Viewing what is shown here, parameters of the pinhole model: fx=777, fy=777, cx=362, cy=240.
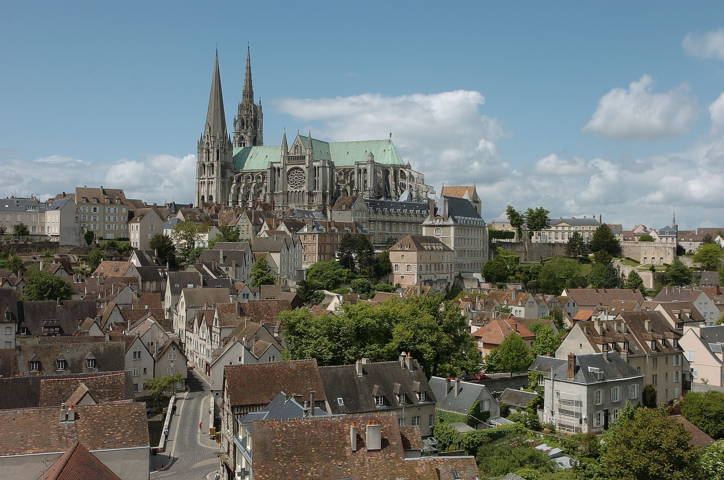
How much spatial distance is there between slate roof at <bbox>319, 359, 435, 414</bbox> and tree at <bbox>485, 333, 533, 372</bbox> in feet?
52.2

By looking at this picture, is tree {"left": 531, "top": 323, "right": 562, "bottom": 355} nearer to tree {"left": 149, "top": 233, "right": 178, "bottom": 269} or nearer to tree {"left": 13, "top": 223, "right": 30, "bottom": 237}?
tree {"left": 149, "top": 233, "right": 178, "bottom": 269}

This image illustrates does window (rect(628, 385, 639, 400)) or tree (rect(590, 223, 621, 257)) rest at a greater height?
tree (rect(590, 223, 621, 257))

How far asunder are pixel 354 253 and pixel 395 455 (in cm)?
7142

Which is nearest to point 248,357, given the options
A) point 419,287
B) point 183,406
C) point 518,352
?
point 183,406

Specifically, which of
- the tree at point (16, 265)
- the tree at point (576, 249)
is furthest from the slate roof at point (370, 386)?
the tree at point (576, 249)

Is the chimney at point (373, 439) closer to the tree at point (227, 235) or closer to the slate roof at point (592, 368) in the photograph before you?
the slate roof at point (592, 368)

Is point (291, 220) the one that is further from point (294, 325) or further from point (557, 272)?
point (294, 325)

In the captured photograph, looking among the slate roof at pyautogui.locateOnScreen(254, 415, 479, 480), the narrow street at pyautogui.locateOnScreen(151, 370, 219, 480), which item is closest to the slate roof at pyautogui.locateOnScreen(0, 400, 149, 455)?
the slate roof at pyautogui.locateOnScreen(254, 415, 479, 480)

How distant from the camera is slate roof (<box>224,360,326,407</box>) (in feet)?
109

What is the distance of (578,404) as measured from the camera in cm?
4269

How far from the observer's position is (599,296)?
280ft

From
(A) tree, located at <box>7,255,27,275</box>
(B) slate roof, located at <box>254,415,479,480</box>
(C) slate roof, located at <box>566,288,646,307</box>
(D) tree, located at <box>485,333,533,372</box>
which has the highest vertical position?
(A) tree, located at <box>7,255,27,275</box>

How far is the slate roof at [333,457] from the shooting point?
2080 centimetres

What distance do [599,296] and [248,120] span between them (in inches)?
3744
